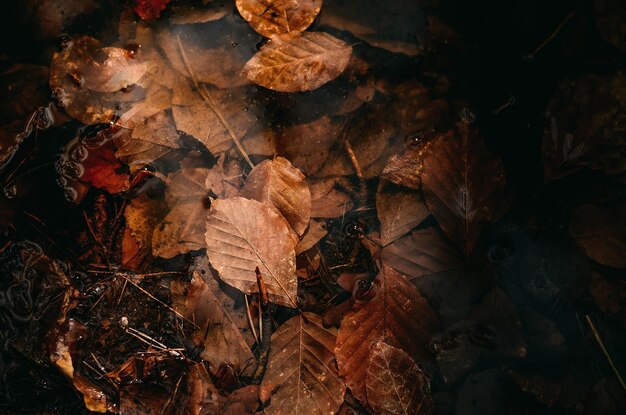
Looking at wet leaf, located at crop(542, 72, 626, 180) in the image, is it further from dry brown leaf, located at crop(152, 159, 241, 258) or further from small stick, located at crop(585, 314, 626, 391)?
dry brown leaf, located at crop(152, 159, 241, 258)

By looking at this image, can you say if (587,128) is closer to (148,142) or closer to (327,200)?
(327,200)

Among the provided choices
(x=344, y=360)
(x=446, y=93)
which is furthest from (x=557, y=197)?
(x=344, y=360)

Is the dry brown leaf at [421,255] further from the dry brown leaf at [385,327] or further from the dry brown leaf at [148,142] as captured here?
the dry brown leaf at [148,142]

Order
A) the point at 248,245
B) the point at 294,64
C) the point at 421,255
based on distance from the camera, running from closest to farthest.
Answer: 1. the point at 248,245
2. the point at 421,255
3. the point at 294,64

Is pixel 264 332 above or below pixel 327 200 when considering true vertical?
below

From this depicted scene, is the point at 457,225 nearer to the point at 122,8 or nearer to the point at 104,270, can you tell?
the point at 104,270

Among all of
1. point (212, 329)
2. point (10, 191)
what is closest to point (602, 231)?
point (212, 329)
